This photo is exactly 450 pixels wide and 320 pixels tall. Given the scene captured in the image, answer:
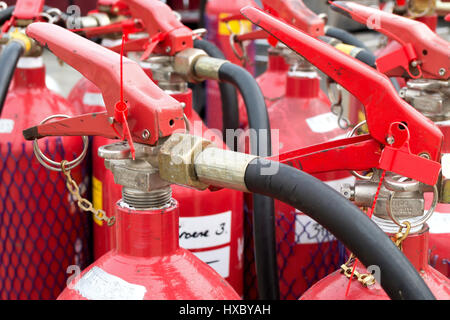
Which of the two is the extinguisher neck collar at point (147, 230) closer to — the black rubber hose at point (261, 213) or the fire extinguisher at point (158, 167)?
the fire extinguisher at point (158, 167)

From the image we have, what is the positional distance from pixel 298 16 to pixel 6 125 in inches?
17.4

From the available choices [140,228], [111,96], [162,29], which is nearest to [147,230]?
[140,228]

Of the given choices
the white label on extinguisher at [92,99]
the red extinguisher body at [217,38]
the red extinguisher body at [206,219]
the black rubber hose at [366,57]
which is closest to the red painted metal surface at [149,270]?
the red extinguisher body at [206,219]

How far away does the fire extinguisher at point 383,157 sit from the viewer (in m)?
0.47

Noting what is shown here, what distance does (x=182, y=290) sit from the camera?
49 cm

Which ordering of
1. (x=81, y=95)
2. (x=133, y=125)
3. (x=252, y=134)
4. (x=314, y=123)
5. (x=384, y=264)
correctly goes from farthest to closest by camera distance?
1. (x=81, y=95)
2. (x=314, y=123)
3. (x=252, y=134)
4. (x=133, y=125)
5. (x=384, y=264)

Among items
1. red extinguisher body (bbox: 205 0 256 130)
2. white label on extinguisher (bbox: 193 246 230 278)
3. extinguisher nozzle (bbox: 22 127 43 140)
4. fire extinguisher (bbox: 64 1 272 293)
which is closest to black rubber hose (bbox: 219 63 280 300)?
fire extinguisher (bbox: 64 1 272 293)

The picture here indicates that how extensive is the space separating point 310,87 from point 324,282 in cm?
48

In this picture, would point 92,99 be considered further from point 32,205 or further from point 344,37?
point 344,37

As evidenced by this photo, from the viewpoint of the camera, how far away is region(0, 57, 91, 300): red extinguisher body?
91 cm

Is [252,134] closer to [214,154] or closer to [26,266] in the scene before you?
[214,154]

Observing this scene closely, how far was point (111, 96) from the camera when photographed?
0.49 metres

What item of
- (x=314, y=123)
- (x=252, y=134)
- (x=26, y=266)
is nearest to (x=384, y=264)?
(x=252, y=134)

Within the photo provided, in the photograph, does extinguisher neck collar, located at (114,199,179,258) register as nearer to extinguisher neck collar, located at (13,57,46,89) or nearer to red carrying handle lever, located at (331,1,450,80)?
red carrying handle lever, located at (331,1,450,80)
